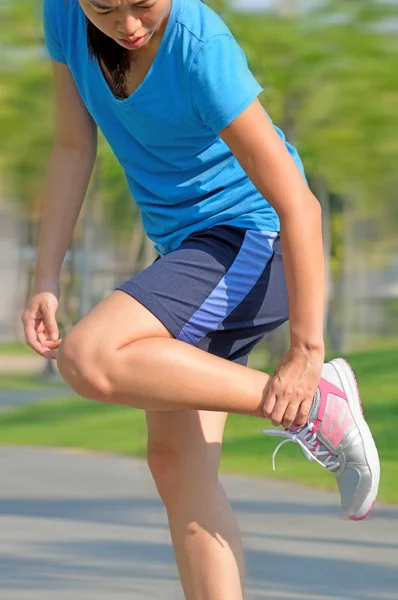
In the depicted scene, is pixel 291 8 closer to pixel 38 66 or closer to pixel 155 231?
pixel 38 66

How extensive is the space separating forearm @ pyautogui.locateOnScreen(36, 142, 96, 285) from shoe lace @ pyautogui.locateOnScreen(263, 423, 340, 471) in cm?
70

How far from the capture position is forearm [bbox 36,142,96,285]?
3.43 m

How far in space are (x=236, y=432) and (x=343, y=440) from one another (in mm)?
7295

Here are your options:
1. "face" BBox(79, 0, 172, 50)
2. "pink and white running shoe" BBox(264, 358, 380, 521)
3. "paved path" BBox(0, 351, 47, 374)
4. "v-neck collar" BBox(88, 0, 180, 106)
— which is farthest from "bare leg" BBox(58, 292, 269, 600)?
"paved path" BBox(0, 351, 47, 374)

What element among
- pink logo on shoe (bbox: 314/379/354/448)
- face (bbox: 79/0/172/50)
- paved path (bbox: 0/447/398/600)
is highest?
face (bbox: 79/0/172/50)

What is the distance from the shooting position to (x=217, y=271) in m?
3.16

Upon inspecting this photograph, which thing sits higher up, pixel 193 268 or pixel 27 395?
pixel 193 268

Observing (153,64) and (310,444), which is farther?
(310,444)

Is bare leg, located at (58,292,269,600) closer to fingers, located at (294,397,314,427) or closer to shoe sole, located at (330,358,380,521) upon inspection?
fingers, located at (294,397,314,427)

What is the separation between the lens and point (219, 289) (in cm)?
316

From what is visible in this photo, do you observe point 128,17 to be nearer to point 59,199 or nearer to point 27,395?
point 59,199

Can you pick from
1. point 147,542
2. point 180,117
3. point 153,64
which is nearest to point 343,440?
point 180,117

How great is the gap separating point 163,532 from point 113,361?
3103 millimetres

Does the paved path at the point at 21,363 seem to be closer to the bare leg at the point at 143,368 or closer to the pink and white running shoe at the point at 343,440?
the pink and white running shoe at the point at 343,440
